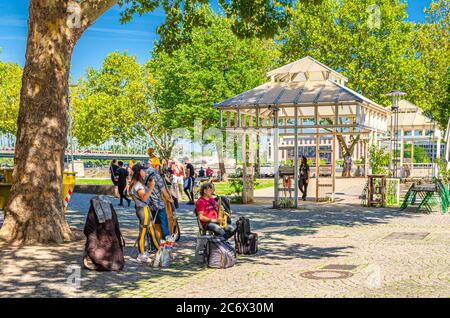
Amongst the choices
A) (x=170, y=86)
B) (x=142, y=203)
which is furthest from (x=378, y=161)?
(x=170, y=86)

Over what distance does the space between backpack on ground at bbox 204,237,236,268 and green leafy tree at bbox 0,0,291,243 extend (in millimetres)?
4022

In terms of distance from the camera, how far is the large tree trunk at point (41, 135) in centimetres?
1220

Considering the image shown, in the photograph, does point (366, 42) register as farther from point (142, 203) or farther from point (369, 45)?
point (142, 203)

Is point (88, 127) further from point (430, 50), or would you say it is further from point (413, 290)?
point (413, 290)

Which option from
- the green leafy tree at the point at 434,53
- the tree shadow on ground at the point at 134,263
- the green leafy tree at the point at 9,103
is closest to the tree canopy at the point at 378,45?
the green leafy tree at the point at 434,53

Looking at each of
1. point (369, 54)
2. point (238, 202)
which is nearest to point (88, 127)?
point (369, 54)

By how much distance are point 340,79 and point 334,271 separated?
15509 mm

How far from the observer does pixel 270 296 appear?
7.23 metres

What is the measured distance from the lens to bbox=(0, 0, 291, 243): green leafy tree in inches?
480

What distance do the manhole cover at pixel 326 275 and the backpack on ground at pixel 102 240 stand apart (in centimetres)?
286

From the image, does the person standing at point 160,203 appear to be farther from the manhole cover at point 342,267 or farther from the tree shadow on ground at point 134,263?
the manhole cover at point 342,267

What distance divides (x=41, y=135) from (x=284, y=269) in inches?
237

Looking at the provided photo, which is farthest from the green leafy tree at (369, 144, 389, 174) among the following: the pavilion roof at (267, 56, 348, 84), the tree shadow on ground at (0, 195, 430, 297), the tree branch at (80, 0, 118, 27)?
the tree branch at (80, 0, 118, 27)
